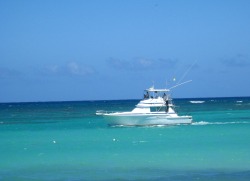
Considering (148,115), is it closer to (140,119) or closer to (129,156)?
(140,119)

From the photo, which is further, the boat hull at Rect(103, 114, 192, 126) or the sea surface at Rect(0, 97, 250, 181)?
the boat hull at Rect(103, 114, 192, 126)

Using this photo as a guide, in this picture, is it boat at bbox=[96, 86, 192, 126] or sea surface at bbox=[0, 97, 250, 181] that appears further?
boat at bbox=[96, 86, 192, 126]

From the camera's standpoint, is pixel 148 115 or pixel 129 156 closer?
pixel 129 156

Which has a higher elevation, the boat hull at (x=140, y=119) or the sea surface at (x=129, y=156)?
the boat hull at (x=140, y=119)

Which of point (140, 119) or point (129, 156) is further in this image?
point (140, 119)

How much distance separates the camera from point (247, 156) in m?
26.0

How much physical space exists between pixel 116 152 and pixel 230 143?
6.86 metres

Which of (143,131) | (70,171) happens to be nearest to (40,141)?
(143,131)

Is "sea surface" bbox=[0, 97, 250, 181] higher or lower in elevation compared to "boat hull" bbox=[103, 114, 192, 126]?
lower

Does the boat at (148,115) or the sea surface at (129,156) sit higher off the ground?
the boat at (148,115)

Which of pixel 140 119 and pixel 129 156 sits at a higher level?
pixel 140 119

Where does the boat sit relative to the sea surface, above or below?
above

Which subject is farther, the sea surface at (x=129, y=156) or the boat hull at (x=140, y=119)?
the boat hull at (x=140, y=119)

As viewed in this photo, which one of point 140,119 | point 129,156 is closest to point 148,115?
point 140,119
